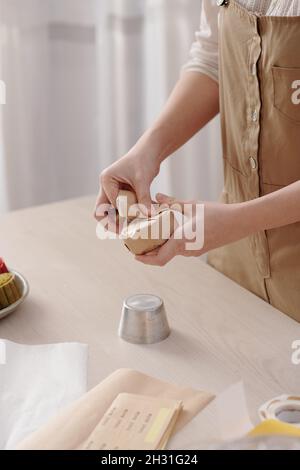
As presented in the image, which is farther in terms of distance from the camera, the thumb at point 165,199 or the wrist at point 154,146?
the wrist at point 154,146

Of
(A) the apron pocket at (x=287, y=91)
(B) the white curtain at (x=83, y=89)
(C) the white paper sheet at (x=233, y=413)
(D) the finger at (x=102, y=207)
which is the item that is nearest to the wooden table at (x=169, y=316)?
(C) the white paper sheet at (x=233, y=413)

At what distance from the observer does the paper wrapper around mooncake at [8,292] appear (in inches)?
49.5

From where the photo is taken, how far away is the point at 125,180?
1.38 m

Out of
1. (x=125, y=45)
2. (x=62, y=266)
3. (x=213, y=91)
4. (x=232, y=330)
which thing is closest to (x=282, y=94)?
(x=213, y=91)

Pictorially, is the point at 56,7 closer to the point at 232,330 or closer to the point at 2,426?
the point at 232,330

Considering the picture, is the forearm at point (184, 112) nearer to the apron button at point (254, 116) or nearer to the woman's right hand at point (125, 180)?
the woman's right hand at point (125, 180)

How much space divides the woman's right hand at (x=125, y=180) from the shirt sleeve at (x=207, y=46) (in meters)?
0.27

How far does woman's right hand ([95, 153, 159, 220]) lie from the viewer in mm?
A: 1373

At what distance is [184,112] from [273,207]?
42 centimetres

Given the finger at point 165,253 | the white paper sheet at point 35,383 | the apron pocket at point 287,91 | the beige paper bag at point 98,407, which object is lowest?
the white paper sheet at point 35,383

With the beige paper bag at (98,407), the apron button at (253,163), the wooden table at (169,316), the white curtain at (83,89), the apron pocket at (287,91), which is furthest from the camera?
the white curtain at (83,89)

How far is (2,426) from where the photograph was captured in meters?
0.98
